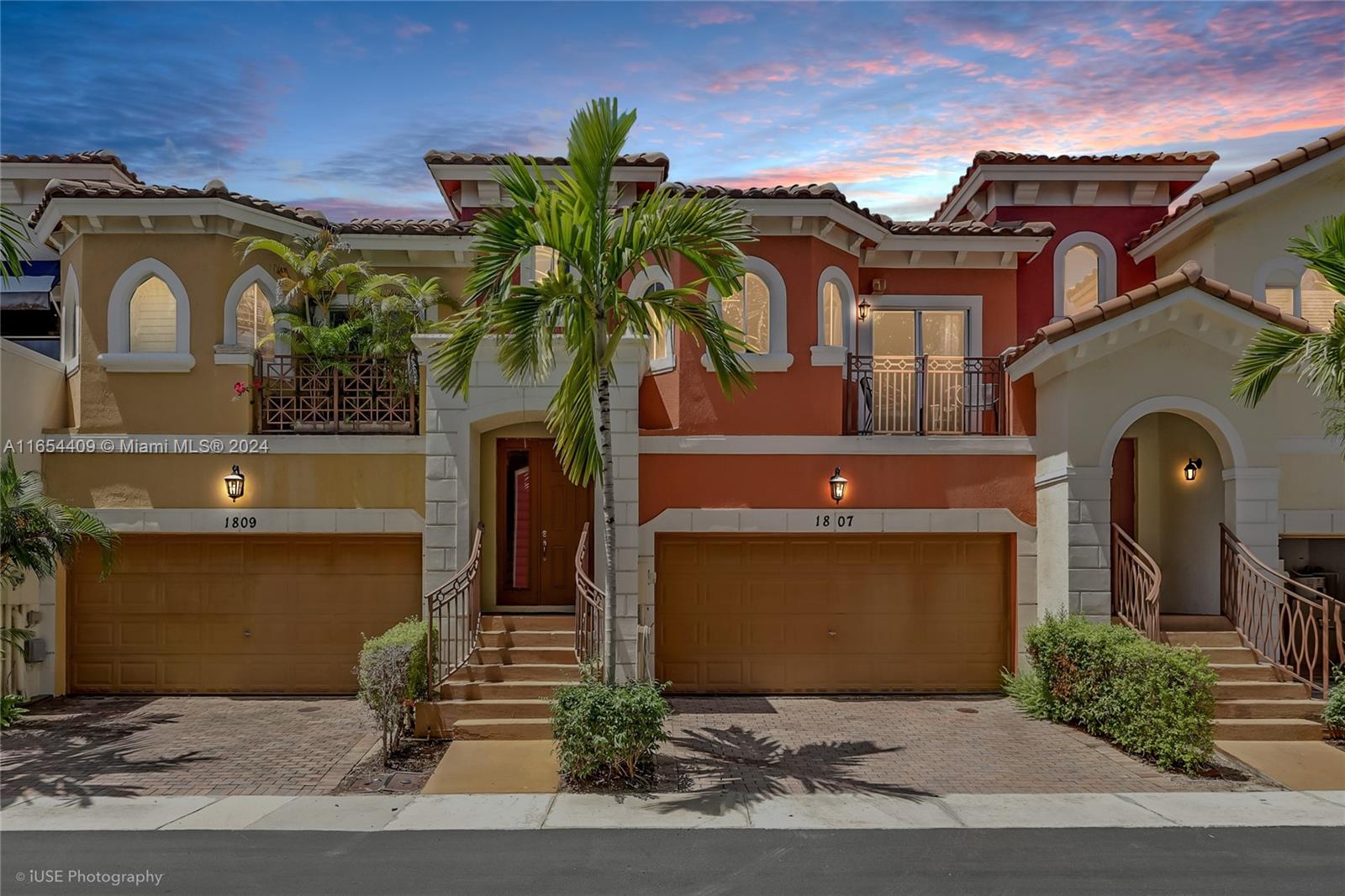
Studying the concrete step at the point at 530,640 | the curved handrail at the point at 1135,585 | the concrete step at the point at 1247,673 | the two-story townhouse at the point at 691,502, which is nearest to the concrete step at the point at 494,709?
the concrete step at the point at 530,640

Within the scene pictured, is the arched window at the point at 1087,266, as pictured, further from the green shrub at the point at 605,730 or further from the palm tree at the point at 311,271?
the palm tree at the point at 311,271

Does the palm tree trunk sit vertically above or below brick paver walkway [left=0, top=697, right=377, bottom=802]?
above

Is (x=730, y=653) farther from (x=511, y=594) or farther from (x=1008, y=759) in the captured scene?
(x=1008, y=759)

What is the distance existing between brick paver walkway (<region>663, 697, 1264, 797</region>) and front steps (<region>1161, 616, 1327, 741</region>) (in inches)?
61.8

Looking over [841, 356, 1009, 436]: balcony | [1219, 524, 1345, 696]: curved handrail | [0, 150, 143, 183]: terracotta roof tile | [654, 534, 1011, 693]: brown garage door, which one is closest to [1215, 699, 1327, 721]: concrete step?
[1219, 524, 1345, 696]: curved handrail

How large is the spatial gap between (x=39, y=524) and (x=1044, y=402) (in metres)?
13.2

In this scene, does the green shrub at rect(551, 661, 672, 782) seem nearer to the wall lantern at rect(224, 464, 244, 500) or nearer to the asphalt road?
the asphalt road

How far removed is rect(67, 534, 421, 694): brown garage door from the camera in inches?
494

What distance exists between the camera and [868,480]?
498 inches

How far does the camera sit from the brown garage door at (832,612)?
41.5ft

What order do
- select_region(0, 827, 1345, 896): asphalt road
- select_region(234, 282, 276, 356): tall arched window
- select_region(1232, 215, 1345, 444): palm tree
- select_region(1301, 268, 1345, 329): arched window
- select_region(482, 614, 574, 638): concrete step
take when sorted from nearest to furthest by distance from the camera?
select_region(0, 827, 1345, 896): asphalt road → select_region(1232, 215, 1345, 444): palm tree → select_region(482, 614, 574, 638): concrete step → select_region(234, 282, 276, 356): tall arched window → select_region(1301, 268, 1345, 329): arched window

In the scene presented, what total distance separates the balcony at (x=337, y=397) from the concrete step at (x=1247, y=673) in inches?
432

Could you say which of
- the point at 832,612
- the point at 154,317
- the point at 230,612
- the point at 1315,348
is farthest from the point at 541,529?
the point at 1315,348

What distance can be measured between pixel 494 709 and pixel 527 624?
159cm
